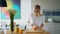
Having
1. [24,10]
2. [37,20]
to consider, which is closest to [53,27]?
[24,10]

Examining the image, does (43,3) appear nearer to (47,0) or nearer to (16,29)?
(47,0)

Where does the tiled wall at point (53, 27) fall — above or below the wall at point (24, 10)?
below

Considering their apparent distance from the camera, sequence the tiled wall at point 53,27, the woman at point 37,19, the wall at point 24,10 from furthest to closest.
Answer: the wall at point 24,10
the tiled wall at point 53,27
the woman at point 37,19

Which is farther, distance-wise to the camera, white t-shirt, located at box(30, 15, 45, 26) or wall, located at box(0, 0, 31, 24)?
wall, located at box(0, 0, 31, 24)

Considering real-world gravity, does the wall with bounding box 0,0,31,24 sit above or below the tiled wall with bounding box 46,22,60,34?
above

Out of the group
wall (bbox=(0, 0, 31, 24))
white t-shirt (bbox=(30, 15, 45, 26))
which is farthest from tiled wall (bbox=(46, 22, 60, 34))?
white t-shirt (bbox=(30, 15, 45, 26))

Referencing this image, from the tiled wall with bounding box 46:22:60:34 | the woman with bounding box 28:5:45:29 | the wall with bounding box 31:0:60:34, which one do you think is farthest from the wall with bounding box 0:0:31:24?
the woman with bounding box 28:5:45:29

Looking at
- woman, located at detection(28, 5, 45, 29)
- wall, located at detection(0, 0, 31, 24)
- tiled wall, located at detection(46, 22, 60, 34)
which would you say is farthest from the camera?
wall, located at detection(0, 0, 31, 24)

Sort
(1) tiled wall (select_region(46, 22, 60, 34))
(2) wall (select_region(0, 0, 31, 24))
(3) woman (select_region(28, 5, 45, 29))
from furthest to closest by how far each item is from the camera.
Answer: (2) wall (select_region(0, 0, 31, 24)) → (1) tiled wall (select_region(46, 22, 60, 34)) → (3) woman (select_region(28, 5, 45, 29))

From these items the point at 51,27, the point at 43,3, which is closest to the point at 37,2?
the point at 43,3

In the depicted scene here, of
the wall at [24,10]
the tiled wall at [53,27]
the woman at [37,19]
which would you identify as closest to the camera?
the woman at [37,19]

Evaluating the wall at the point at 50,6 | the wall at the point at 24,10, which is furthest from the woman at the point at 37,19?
the wall at the point at 24,10

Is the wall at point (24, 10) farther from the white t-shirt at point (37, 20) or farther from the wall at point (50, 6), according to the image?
the white t-shirt at point (37, 20)

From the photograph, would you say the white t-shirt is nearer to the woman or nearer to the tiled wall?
the woman
